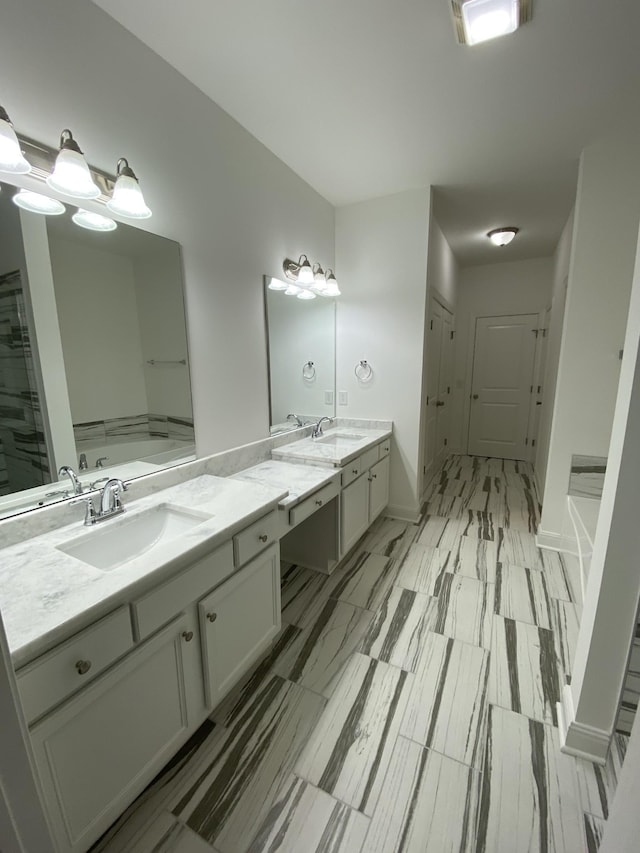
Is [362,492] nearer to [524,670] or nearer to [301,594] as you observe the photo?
[301,594]

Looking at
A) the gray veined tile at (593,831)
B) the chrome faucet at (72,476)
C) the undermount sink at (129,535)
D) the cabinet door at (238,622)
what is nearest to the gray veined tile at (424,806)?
the gray veined tile at (593,831)

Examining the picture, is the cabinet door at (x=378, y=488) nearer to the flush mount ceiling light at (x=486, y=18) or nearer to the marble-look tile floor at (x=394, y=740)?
the marble-look tile floor at (x=394, y=740)

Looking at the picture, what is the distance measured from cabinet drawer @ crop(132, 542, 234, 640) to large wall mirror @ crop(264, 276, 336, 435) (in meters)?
1.25

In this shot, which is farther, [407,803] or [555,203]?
[555,203]

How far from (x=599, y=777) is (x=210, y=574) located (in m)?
1.50

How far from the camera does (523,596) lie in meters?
2.13

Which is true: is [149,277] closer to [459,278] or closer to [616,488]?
[616,488]

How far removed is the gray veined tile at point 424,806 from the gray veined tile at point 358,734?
0.04 meters

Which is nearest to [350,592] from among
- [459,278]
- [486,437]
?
[486,437]

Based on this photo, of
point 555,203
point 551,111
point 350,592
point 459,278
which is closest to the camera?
point 551,111

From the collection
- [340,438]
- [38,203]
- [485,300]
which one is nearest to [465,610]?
[340,438]

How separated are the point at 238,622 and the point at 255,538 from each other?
0.32 m

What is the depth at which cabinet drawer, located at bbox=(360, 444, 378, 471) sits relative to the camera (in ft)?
8.15

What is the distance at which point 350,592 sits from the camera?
217 cm
